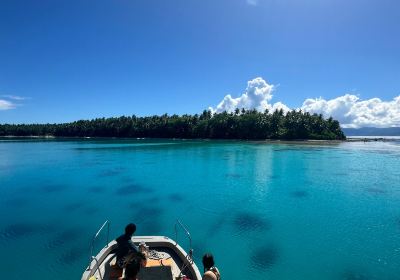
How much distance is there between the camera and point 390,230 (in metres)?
20.6

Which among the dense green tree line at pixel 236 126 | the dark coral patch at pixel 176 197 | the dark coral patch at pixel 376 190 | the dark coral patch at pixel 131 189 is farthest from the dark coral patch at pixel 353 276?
the dense green tree line at pixel 236 126

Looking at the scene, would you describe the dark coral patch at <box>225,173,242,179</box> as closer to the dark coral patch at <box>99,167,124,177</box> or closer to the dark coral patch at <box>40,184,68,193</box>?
the dark coral patch at <box>99,167,124,177</box>

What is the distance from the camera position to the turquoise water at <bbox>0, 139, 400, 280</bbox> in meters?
15.2

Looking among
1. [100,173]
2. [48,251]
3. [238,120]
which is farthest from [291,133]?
[48,251]

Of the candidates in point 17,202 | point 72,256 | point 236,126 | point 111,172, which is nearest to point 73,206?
point 17,202

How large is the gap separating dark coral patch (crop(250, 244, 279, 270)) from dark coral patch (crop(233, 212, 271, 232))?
292 cm

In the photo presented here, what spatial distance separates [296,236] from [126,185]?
22556 mm

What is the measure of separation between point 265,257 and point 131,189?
20741 millimetres

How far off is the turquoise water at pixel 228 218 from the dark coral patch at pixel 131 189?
0.38ft

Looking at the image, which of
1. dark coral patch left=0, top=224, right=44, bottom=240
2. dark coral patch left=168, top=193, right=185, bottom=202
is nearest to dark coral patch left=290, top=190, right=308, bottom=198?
dark coral patch left=168, top=193, right=185, bottom=202

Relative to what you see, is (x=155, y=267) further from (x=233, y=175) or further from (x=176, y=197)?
(x=233, y=175)

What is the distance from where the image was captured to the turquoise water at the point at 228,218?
1523 cm

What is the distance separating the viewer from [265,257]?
52.7 ft

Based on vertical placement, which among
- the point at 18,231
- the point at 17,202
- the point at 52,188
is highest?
the point at 52,188
